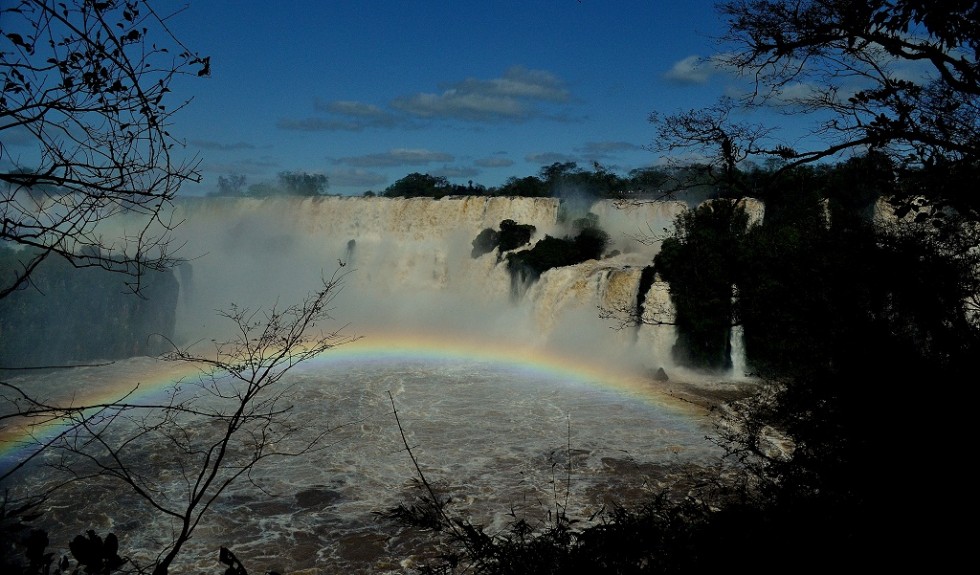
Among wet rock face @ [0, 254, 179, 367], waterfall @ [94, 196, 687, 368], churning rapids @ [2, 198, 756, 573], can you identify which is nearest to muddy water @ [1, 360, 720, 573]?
churning rapids @ [2, 198, 756, 573]

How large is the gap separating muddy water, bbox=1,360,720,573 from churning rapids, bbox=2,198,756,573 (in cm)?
5

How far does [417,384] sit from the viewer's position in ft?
66.5

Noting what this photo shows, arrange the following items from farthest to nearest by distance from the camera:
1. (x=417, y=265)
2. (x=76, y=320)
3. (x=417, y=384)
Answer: (x=417, y=265) < (x=76, y=320) < (x=417, y=384)

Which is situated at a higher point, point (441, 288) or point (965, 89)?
point (965, 89)

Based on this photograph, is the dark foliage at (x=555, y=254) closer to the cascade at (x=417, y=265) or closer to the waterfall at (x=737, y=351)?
the cascade at (x=417, y=265)

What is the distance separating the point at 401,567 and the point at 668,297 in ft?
47.9

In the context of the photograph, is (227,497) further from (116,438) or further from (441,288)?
(441,288)

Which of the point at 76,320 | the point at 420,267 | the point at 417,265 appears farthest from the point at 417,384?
the point at 76,320

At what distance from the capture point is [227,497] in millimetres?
11797

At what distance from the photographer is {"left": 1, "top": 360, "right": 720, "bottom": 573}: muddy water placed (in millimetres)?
10016

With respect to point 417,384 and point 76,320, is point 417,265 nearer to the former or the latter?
point 417,384

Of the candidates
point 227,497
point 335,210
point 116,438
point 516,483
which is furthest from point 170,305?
point 516,483

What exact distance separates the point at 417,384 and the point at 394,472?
727cm

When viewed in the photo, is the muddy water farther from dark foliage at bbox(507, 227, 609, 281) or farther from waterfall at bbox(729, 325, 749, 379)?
dark foliage at bbox(507, 227, 609, 281)
